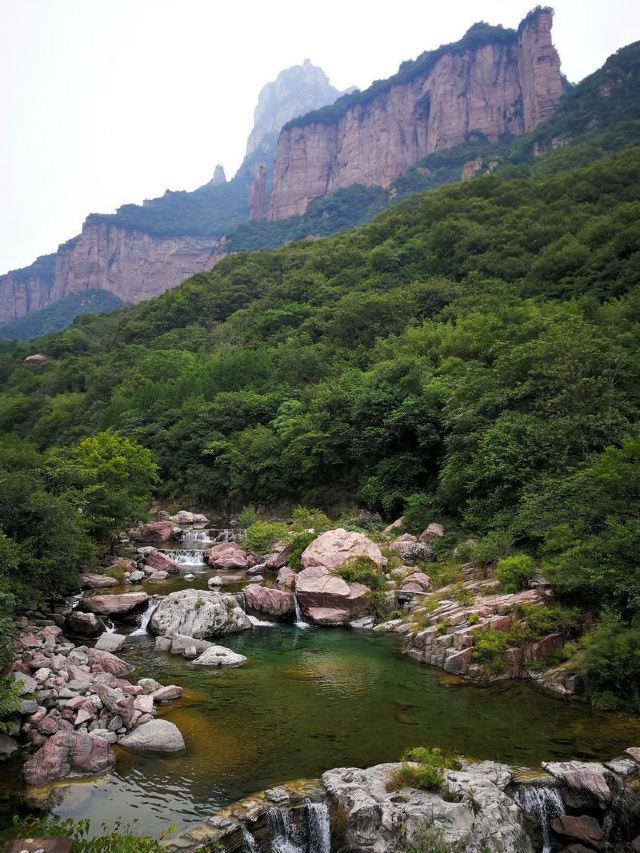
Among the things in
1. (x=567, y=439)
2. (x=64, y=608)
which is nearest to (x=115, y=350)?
(x=64, y=608)

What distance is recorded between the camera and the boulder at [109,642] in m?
14.2

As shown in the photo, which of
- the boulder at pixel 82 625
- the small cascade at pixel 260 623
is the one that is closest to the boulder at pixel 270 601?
the small cascade at pixel 260 623

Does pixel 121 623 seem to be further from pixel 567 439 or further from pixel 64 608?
pixel 567 439

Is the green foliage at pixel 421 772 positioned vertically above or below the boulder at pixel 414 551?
above

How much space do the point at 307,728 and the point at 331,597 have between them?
26.1 feet

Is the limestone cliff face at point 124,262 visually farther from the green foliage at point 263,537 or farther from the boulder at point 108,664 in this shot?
the boulder at point 108,664

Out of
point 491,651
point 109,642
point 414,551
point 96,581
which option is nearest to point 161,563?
point 96,581

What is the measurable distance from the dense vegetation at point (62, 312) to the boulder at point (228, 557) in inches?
5254

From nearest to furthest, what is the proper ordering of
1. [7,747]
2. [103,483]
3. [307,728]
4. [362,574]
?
[7,747]
[307,728]
[362,574]
[103,483]

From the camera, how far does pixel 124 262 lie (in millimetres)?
160125

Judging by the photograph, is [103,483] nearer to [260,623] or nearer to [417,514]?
[260,623]

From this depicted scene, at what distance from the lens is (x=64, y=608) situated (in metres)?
16.6

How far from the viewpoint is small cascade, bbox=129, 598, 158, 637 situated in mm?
15992

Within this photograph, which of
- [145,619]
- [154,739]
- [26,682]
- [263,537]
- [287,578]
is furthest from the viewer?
[263,537]
